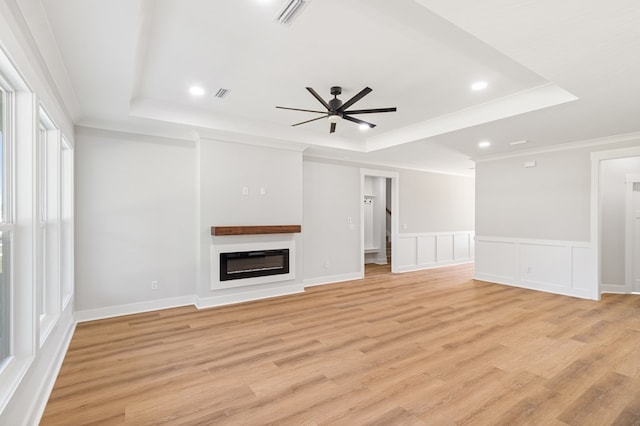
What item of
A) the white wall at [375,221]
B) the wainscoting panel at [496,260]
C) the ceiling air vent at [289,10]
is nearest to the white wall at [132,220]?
the ceiling air vent at [289,10]

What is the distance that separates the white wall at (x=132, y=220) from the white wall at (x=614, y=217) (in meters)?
7.24

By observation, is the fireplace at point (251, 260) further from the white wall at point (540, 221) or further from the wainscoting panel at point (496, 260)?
the white wall at point (540, 221)

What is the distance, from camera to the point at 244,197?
4.97 meters

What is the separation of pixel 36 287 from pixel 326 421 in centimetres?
214

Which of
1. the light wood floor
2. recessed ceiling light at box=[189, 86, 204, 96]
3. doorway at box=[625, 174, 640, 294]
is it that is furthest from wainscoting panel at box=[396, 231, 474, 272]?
recessed ceiling light at box=[189, 86, 204, 96]

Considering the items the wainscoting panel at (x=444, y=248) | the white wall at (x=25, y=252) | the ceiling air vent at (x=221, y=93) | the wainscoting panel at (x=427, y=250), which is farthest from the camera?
the wainscoting panel at (x=444, y=248)

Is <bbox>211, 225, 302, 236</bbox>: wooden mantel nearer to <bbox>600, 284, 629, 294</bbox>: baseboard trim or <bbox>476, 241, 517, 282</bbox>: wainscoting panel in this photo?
<bbox>476, 241, 517, 282</bbox>: wainscoting panel

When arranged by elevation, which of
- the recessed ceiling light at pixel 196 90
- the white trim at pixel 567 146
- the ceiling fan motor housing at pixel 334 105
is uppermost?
the recessed ceiling light at pixel 196 90

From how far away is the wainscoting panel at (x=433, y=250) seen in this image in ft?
24.6

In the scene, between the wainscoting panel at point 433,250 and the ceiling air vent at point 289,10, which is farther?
the wainscoting panel at point 433,250

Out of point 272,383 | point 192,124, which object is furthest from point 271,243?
point 272,383

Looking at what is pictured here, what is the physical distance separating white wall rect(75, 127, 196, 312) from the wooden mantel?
519mm

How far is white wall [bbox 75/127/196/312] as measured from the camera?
13.3 feet

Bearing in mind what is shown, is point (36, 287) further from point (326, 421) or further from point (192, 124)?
point (192, 124)
